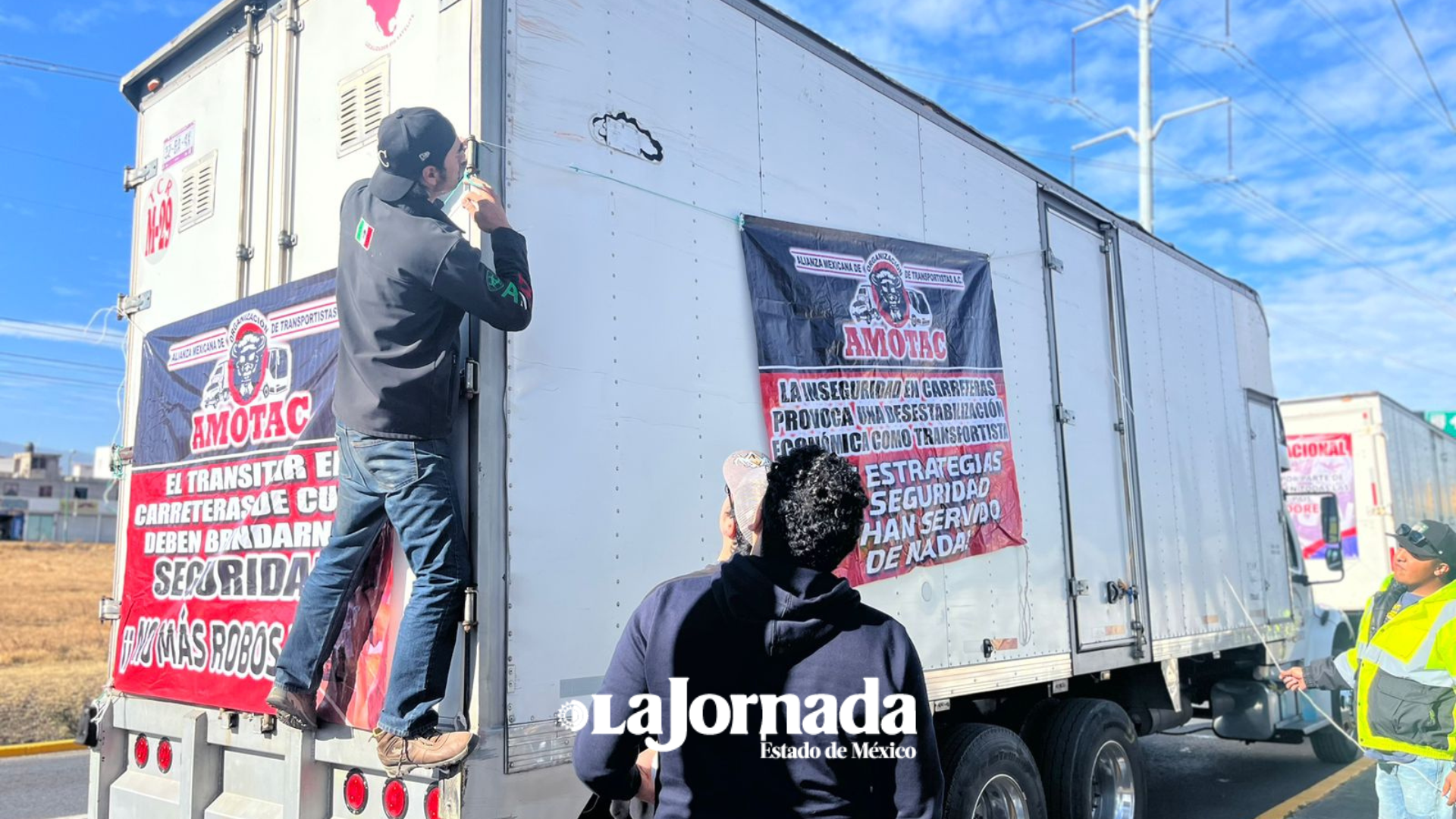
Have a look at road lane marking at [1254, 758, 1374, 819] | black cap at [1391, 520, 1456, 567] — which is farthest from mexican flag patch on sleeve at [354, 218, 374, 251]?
road lane marking at [1254, 758, 1374, 819]

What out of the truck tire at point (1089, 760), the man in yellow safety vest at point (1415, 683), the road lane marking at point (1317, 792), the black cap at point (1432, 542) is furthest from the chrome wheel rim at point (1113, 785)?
the road lane marking at point (1317, 792)

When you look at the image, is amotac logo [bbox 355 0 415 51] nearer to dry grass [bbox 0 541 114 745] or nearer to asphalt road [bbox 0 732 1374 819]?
asphalt road [bbox 0 732 1374 819]

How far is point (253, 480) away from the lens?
3.70 m

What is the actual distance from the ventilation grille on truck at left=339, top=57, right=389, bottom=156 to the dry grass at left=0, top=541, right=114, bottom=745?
7.92 meters

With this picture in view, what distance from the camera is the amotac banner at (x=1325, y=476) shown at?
12758mm

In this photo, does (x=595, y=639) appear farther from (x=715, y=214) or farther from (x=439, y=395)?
(x=715, y=214)

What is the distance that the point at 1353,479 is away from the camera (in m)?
13.3

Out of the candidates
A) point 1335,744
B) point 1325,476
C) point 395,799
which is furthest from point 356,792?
point 1325,476

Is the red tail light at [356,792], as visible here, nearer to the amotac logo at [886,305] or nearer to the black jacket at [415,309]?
the black jacket at [415,309]

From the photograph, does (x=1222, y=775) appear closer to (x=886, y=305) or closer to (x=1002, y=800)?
(x=1002, y=800)

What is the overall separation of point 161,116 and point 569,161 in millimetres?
2411

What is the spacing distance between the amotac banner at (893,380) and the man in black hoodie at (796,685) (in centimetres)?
173

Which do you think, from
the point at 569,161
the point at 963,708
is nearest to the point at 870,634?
the point at 569,161

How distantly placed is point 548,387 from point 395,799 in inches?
50.0
